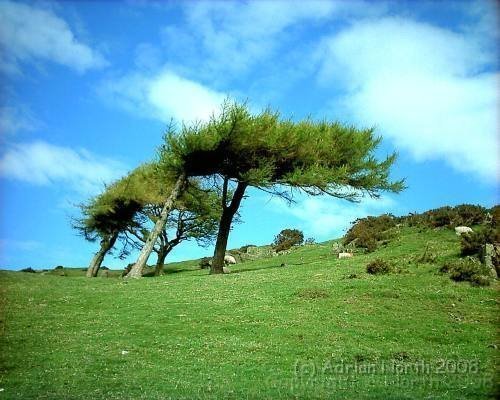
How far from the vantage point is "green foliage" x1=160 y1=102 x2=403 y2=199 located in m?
41.0

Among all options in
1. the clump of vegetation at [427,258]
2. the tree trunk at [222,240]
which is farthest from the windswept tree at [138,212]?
the clump of vegetation at [427,258]

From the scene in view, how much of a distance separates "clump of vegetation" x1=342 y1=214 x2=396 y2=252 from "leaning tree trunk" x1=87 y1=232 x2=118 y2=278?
29.9 metres

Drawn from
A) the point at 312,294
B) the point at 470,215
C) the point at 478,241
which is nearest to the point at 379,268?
the point at 312,294

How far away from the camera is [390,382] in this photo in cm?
1345

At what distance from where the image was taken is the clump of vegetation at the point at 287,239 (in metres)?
62.2

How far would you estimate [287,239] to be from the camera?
216 feet

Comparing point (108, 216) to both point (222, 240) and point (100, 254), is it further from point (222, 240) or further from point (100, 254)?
point (222, 240)

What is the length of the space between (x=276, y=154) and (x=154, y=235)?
41.9 feet

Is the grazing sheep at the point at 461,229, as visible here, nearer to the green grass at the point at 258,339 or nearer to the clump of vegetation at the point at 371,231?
the clump of vegetation at the point at 371,231

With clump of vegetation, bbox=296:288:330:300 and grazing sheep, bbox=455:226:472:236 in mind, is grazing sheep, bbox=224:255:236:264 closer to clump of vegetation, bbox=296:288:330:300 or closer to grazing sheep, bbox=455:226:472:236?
grazing sheep, bbox=455:226:472:236

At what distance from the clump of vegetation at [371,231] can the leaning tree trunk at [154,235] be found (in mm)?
17530

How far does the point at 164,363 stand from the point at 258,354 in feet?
10.1

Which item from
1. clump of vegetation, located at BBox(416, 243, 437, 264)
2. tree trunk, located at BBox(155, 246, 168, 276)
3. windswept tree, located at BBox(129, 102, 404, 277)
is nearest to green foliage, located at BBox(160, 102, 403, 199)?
windswept tree, located at BBox(129, 102, 404, 277)

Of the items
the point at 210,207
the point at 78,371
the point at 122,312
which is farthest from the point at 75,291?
the point at 210,207
